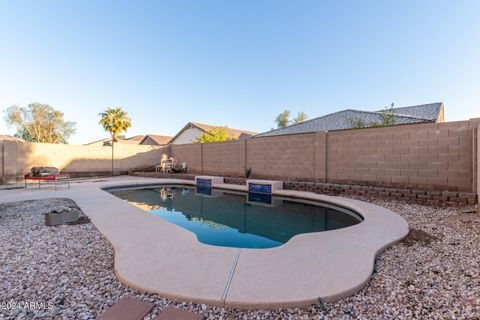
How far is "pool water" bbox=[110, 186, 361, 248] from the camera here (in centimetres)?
491

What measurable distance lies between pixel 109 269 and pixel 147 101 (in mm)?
21053

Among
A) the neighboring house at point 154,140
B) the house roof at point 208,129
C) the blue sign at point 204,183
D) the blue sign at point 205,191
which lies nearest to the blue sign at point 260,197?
the blue sign at point 205,191

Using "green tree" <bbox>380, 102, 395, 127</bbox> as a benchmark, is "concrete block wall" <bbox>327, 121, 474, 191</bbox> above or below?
below

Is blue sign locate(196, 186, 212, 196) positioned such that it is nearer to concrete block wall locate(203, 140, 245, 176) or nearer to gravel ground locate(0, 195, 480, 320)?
concrete block wall locate(203, 140, 245, 176)

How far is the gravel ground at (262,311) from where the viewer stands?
6.64 ft

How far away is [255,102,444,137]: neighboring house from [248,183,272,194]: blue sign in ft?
26.3

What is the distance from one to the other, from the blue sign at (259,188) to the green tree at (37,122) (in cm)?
3543

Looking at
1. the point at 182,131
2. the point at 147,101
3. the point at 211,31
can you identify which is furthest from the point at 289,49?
the point at 182,131

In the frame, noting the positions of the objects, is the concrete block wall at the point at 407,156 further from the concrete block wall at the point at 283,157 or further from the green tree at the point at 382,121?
the green tree at the point at 382,121

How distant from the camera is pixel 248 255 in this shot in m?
3.10

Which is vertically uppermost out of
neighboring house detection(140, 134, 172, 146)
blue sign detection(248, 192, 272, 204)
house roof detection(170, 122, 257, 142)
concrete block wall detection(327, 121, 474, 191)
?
house roof detection(170, 122, 257, 142)

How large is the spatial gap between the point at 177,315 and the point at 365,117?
54.4 ft

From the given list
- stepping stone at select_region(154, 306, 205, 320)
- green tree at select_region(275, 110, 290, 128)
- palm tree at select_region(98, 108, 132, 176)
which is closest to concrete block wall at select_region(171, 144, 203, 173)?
palm tree at select_region(98, 108, 132, 176)

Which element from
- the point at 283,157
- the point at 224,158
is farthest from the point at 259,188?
the point at 224,158
